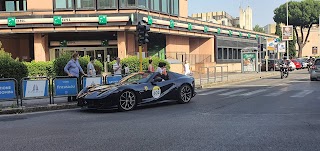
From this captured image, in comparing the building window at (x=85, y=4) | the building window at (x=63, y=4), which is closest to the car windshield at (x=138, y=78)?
the building window at (x=85, y=4)

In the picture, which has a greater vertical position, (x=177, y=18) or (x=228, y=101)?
(x=177, y=18)

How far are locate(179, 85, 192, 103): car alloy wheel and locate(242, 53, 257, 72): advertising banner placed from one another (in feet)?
81.7

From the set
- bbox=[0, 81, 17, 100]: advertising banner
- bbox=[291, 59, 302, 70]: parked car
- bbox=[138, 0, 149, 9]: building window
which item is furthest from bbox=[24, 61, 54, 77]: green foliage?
bbox=[291, 59, 302, 70]: parked car

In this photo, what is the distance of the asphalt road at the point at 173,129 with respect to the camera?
634cm

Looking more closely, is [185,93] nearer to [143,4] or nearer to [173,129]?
[173,129]

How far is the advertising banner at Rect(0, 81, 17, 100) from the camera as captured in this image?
39.0ft

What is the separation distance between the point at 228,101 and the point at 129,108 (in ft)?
12.8

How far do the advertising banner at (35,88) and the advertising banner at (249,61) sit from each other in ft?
89.3

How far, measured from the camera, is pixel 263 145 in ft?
20.3

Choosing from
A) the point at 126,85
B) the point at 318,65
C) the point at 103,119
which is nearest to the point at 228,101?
the point at 126,85

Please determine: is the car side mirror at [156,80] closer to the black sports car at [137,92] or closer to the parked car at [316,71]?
the black sports car at [137,92]

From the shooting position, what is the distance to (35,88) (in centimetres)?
1244

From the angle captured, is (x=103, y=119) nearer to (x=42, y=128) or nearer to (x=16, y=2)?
(x=42, y=128)

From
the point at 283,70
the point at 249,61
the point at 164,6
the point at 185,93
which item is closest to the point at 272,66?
the point at 249,61
